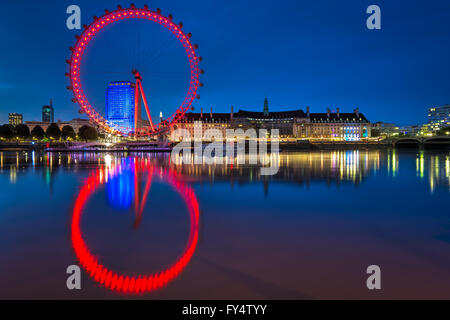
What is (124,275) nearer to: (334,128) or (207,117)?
(207,117)

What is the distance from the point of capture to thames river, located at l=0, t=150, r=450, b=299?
430 centimetres

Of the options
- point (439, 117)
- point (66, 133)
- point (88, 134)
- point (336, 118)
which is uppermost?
point (439, 117)

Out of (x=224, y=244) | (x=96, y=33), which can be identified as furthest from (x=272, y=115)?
(x=224, y=244)

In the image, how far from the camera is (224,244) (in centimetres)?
598

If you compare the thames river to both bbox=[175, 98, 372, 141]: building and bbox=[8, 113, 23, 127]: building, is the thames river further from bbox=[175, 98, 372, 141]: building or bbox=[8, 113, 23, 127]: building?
bbox=[8, 113, 23, 127]: building

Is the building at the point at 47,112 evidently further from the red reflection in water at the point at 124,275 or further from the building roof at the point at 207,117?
the red reflection in water at the point at 124,275

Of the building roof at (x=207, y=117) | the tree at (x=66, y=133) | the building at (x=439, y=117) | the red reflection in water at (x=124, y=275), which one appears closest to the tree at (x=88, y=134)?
the tree at (x=66, y=133)

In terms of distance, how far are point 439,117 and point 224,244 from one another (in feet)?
496

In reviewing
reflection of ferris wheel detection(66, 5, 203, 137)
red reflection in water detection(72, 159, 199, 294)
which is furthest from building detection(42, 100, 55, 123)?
red reflection in water detection(72, 159, 199, 294)

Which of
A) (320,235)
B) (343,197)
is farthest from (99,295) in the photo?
(343,197)

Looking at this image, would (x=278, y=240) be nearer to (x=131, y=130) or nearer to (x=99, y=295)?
(x=99, y=295)

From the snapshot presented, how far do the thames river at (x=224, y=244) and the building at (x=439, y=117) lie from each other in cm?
13483

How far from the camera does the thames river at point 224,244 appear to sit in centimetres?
430

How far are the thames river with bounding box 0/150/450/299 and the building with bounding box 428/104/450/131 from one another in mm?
134828
